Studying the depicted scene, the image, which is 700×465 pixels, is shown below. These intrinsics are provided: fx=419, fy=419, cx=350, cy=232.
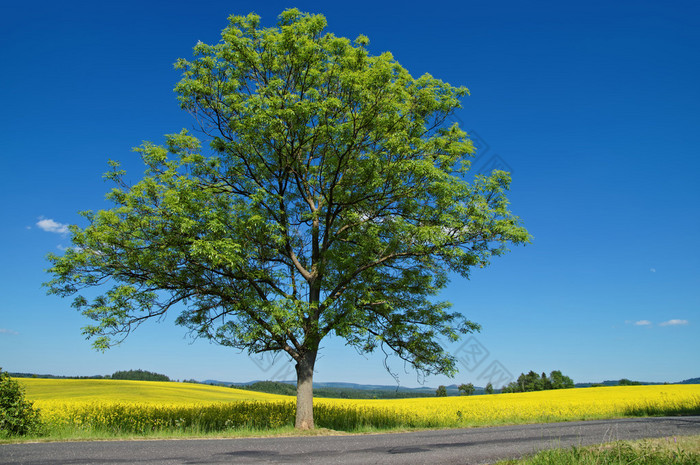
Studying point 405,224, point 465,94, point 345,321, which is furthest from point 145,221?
point 465,94

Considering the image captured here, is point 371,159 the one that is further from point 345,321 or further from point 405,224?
point 345,321

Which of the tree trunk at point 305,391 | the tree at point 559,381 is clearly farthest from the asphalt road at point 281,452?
the tree at point 559,381

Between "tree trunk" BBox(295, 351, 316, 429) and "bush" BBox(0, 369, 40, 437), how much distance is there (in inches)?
320

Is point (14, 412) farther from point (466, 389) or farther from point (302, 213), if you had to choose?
point (466, 389)

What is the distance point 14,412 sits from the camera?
11.8 m

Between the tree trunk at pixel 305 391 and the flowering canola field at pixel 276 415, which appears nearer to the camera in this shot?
the flowering canola field at pixel 276 415

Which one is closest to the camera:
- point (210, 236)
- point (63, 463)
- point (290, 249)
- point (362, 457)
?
point (63, 463)

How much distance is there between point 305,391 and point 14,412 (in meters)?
8.87

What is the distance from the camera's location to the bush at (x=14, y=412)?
38.4 feet

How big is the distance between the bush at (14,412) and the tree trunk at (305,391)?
8138 millimetres

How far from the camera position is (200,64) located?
53.0ft

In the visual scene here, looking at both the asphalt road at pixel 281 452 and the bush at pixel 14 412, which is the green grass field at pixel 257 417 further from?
the asphalt road at pixel 281 452

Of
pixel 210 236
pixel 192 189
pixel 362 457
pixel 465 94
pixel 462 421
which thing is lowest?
pixel 462 421

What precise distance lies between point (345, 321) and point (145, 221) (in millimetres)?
7576
